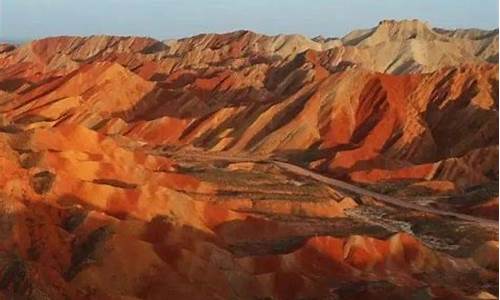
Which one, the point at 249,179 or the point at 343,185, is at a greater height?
the point at 249,179

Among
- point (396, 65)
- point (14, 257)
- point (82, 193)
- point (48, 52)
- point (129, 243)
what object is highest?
point (14, 257)

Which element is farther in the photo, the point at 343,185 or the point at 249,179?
the point at 343,185

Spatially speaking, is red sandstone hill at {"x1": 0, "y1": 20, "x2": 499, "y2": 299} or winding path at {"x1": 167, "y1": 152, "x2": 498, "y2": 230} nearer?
red sandstone hill at {"x1": 0, "y1": 20, "x2": 499, "y2": 299}

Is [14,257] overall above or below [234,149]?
above

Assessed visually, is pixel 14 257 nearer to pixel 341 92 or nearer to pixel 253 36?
pixel 341 92

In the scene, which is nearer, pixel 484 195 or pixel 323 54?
pixel 484 195

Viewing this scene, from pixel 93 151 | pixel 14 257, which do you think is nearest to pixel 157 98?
pixel 93 151

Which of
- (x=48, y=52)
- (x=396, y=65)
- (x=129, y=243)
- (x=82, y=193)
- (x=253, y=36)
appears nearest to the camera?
(x=129, y=243)

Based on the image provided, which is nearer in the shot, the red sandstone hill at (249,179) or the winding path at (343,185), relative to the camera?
the red sandstone hill at (249,179)
